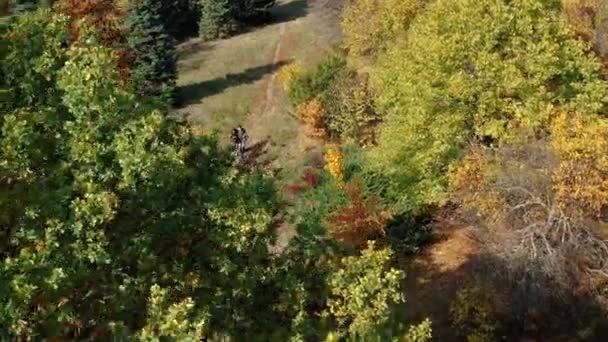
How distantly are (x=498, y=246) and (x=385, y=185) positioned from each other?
38.7 feet

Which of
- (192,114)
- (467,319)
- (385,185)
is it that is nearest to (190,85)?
(192,114)

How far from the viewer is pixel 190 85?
2060 inches

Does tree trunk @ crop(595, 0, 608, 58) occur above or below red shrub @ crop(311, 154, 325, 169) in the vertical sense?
above

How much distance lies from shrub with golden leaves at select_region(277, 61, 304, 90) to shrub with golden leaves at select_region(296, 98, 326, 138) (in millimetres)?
3362

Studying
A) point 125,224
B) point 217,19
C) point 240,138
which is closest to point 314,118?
point 240,138

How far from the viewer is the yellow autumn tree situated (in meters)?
42.8

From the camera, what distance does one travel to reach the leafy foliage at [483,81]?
94.3ft

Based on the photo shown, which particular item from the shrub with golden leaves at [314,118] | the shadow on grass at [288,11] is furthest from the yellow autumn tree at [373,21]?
the shadow on grass at [288,11]

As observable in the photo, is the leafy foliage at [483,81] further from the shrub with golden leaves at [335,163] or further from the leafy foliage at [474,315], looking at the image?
the shrub with golden leaves at [335,163]

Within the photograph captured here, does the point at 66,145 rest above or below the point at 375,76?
above

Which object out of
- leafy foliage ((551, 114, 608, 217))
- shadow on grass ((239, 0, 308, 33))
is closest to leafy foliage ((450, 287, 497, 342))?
leafy foliage ((551, 114, 608, 217))

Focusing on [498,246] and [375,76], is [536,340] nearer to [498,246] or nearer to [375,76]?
[498,246]

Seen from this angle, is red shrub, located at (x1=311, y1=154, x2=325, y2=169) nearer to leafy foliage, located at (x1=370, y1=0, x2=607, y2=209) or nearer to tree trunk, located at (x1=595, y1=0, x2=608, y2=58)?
leafy foliage, located at (x1=370, y1=0, x2=607, y2=209)

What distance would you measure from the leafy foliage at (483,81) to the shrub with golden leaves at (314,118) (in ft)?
43.2
